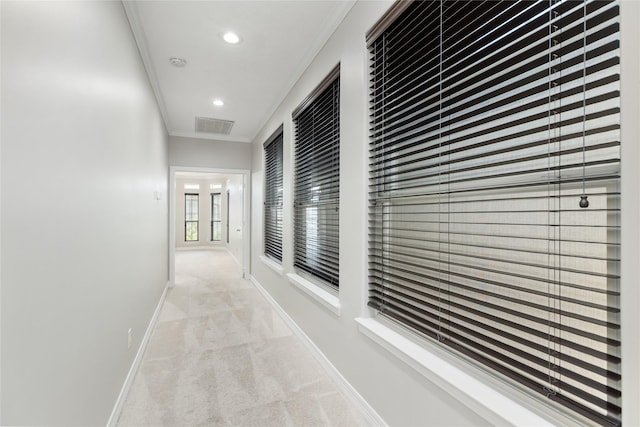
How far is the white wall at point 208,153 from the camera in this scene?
515 cm

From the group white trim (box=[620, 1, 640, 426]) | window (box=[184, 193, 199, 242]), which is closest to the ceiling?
white trim (box=[620, 1, 640, 426])

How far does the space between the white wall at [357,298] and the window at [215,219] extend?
28.5 ft

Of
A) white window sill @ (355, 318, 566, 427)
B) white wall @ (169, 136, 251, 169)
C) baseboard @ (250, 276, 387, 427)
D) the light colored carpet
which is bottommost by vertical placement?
the light colored carpet

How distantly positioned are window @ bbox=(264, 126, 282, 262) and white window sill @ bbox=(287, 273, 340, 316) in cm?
92

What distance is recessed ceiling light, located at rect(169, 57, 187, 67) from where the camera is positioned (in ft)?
9.00

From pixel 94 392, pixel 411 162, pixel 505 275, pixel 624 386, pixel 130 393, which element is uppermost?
pixel 411 162

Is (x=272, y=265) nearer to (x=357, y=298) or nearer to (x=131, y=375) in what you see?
(x=131, y=375)

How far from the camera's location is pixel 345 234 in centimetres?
206

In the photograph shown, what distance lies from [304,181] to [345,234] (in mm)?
1066

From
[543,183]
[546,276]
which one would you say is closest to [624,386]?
[546,276]

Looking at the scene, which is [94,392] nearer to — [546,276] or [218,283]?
[546,276]

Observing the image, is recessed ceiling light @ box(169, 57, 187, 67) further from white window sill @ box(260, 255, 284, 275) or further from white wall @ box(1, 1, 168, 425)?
white window sill @ box(260, 255, 284, 275)

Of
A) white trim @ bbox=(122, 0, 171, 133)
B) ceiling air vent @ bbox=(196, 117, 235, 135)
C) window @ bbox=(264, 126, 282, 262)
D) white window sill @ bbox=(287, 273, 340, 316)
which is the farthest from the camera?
ceiling air vent @ bbox=(196, 117, 235, 135)

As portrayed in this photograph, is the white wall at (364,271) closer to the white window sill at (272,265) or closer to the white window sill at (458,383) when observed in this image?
the white window sill at (458,383)
